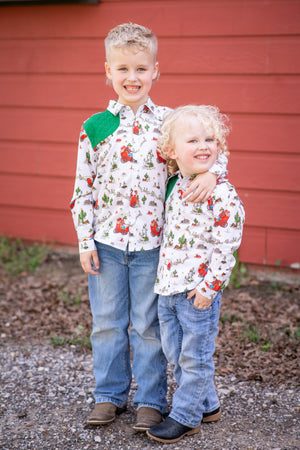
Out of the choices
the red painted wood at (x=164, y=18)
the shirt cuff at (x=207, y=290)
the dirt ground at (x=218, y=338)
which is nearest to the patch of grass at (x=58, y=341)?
the dirt ground at (x=218, y=338)

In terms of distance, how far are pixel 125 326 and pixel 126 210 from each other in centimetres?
60

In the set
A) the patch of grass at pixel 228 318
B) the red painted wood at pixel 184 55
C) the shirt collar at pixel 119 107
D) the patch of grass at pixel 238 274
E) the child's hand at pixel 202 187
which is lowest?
the patch of grass at pixel 228 318

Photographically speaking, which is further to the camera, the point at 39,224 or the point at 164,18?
the point at 39,224

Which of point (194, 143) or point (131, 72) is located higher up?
point (131, 72)

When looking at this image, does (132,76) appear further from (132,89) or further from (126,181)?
(126,181)

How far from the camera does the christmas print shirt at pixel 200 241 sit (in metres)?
2.23

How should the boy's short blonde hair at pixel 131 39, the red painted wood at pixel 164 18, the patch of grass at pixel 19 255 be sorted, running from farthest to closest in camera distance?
1. the patch of grass at pixel 19 255
2. the red painted wood at pixel 164 18
3. the boy's short blonde hair at pixel 131 39

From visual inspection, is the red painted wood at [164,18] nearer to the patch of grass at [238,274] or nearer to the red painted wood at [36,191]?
the red painted wood at [36,191]

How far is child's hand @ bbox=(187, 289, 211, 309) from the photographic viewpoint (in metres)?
2.27

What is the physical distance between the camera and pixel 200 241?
230 centimetres

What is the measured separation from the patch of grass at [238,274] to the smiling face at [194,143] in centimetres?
241

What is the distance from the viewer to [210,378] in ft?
8.00

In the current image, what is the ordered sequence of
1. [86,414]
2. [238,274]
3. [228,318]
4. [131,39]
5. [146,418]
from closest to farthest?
[131,39] → [146,418] → [86,414] → [228,318] → [238,274]

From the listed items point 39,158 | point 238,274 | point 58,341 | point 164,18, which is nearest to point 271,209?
point 238,274
